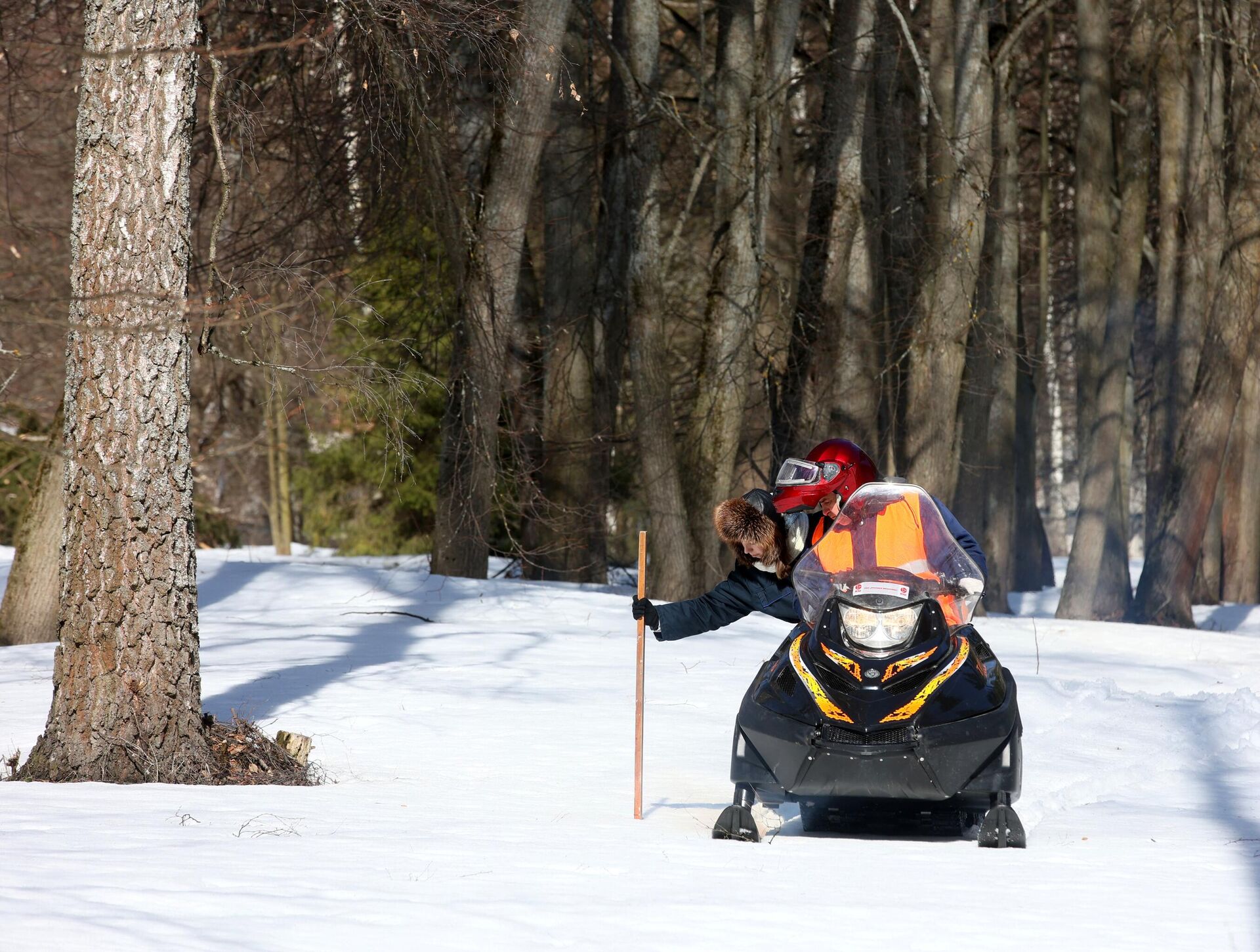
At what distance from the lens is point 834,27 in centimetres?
1780

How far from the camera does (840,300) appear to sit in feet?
57.7

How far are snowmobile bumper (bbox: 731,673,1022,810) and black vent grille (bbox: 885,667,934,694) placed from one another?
0.14m

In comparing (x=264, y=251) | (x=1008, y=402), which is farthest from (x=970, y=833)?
(x=1008, y=402)

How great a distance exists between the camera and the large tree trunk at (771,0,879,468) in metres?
17.1

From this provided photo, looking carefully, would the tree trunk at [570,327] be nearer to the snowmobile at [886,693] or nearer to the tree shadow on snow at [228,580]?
the tree shadow on snow at [228,580]

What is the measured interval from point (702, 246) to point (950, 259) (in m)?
6.52

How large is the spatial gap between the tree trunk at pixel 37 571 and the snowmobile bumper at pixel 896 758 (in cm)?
757

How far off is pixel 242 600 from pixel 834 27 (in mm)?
9439

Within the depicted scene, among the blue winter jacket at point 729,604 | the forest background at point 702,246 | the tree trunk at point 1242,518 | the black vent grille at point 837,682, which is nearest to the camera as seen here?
the black vent grille at point 837,682

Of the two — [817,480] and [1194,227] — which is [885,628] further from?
[1194,227]

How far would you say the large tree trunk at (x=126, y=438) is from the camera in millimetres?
7191

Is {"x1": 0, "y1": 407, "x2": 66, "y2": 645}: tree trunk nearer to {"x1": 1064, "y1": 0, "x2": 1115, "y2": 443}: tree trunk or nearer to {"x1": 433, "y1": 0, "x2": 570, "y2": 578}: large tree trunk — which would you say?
{"x1": 433, "y1": 0, "x2": 570, "y2": 578}: large tree trunk

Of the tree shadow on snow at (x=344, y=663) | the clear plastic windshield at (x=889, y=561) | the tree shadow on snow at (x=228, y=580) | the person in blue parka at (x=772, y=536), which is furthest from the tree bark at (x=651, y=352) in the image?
the clear plastic windshield at (x=889, y=561)

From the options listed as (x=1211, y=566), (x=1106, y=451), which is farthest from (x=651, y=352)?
→ (x=1211, y=566)
